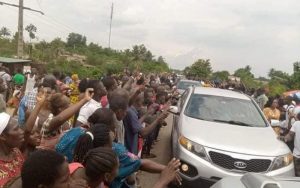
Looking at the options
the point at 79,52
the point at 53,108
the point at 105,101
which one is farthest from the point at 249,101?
the point at 79,52

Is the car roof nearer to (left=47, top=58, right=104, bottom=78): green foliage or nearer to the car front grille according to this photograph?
the car front grille

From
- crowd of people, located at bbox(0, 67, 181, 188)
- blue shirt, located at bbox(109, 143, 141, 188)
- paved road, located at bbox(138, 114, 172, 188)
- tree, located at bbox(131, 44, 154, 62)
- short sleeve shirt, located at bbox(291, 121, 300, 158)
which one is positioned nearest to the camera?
crowd of people, located at bbox(0, 67, 181, 188)

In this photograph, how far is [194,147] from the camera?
5.64 m

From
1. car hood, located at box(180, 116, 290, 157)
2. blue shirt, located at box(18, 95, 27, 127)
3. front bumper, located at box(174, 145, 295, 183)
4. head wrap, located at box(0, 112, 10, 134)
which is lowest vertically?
front bumper, located at box(174, 145, 295, 183)

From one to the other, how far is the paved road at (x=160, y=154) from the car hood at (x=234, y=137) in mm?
1327

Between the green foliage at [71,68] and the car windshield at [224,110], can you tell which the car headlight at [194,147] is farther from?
the green foliage at [71,68]

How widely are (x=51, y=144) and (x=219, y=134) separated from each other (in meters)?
2.68

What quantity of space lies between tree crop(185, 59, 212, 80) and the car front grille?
42470 mm

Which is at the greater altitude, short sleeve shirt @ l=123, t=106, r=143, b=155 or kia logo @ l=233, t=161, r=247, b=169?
short sleeve shirt @ l=123, t=106, r=143, b=155

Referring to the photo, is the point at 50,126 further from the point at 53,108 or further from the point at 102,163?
the point at 102,163

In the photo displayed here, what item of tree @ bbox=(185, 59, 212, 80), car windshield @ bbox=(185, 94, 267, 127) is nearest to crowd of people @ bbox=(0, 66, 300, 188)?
car windshield @ bbox=(185, 94, 267, 127)

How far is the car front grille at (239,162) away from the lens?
5414 millimetres

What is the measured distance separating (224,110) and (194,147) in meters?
1.59

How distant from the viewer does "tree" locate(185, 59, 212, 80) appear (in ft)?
160
